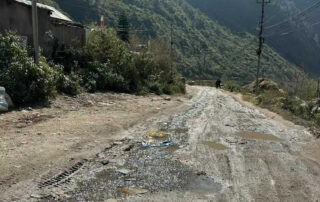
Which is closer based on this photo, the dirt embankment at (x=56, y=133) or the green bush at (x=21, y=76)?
the dirt embankment at (x=56, y=133)

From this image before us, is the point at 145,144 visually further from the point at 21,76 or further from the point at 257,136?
the point at 21,76

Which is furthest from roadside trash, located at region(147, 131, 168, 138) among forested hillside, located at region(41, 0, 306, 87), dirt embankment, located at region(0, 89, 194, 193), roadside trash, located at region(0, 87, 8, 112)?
forested hillside, located at region(41, 0, 306, 87)

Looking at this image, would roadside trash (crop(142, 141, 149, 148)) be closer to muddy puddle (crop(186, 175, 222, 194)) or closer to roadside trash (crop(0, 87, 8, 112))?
muddy puddle (crop(186, 175, 222, 194))

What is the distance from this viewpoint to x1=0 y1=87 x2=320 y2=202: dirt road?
411cm

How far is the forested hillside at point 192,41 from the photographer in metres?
65.9

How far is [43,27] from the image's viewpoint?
13945 mm

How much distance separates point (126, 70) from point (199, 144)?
11401mm

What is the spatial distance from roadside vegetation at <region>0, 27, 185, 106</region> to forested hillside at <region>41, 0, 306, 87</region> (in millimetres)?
37763

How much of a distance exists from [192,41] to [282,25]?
55.6m

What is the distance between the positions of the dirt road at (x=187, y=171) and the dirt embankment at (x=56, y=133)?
0.24 m

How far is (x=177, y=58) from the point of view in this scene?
2771 inches

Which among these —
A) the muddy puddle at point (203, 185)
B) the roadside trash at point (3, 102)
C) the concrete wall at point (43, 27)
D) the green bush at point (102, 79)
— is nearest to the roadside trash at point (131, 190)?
the muddy puddle at point (203, 185)

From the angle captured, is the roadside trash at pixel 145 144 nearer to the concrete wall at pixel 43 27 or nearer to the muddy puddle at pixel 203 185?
the muddy puddle at pixel 203 185

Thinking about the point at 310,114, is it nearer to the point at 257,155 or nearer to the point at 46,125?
the point at 257,155
